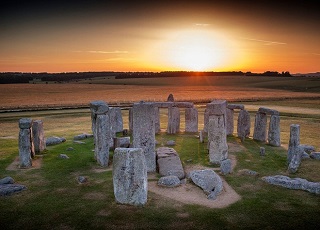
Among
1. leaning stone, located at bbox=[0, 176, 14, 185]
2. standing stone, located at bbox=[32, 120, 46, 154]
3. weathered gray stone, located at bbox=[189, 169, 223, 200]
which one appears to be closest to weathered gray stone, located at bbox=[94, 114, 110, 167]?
leaning stone, located at bbox=[0, 176, 14, 185]

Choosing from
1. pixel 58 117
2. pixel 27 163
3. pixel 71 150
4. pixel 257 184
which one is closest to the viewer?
pixel 257 184

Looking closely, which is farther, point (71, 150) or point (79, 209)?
point (71, 150)

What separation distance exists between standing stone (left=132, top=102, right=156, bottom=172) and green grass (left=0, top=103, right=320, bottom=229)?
2.12 meters

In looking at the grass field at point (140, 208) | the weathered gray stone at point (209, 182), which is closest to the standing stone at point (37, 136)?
the grass field at point (140, 208)

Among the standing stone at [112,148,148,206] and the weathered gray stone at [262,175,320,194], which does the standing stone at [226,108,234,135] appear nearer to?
the weathered gray stone at [262,175,320,194]

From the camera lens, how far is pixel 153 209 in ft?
37.0

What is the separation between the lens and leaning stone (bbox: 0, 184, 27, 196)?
12.7 meters

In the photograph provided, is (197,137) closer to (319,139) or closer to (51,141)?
(319,139)

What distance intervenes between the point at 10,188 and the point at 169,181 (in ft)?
22.1

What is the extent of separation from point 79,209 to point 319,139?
19.3 metres

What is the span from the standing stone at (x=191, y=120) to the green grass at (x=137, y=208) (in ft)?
24.5

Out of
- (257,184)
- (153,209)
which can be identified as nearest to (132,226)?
(153,209)

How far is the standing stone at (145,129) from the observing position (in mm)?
15703

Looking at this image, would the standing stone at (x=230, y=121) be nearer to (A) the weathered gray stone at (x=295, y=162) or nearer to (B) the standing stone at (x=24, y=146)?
(A) the weathered gray stone at (x=295, y=162)
